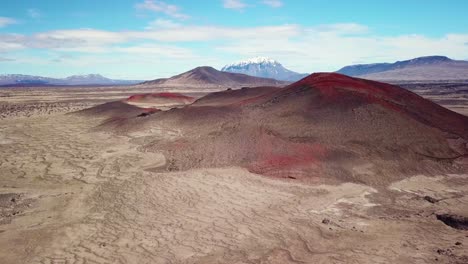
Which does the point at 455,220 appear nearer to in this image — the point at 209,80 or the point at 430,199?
the point at 430,199

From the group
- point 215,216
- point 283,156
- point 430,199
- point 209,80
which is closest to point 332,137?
point 283,156

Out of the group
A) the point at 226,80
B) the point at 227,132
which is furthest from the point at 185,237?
the point at 226,80

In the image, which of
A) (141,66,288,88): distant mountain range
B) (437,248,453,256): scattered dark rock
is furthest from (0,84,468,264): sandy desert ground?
(141,66,288,88): distant mountain range

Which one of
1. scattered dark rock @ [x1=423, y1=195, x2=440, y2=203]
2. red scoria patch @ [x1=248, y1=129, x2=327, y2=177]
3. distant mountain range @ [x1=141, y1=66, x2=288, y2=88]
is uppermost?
distant mountain range @ [x1=141, y1=66, x2=288, y2=88]

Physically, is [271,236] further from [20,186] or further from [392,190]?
[20,186]

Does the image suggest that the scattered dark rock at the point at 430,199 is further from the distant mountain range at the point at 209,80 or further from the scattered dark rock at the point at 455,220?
the distant mountain range at the point at 209,80

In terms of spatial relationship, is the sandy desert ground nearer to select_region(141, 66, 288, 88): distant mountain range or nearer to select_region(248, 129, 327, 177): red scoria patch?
select_region(248, 129, 327, 177): red scoria patch
